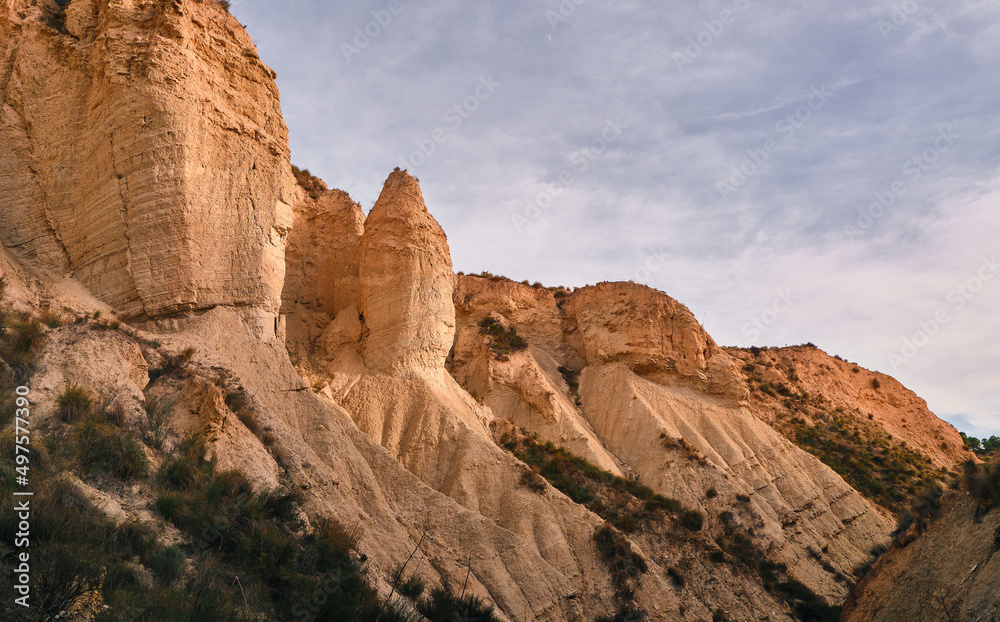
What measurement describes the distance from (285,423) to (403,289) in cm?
905

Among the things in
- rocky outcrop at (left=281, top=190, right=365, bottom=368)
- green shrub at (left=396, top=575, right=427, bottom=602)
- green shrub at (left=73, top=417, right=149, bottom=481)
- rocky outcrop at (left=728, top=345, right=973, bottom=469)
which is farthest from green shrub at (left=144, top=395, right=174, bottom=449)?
rocky outcrop at (left=728, top=345, right=973, bottom=469)

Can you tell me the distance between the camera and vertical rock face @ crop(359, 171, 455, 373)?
23969mm

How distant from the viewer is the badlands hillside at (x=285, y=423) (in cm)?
1039

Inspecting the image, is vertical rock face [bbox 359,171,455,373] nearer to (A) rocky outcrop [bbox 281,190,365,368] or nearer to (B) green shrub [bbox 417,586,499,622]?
(A) rocky outcrop [bbox 281,190,365,368]

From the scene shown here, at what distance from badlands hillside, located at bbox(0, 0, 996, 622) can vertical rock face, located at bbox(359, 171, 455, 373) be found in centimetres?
10

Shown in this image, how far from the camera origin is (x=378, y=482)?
17.5 meters

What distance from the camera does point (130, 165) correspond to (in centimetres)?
1656

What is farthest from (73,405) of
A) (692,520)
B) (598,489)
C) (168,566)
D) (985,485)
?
(692,520)

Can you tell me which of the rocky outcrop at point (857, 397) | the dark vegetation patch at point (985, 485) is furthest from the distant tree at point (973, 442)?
the dark vegetation patch at point (985, 485)

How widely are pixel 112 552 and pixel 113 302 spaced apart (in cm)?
935

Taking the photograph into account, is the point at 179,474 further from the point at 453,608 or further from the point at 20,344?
the point at 453,608

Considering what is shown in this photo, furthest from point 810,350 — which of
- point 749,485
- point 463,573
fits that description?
point 463,573

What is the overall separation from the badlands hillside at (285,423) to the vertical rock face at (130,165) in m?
0.06

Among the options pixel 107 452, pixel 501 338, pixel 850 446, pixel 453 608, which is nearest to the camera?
pixel 107 452
